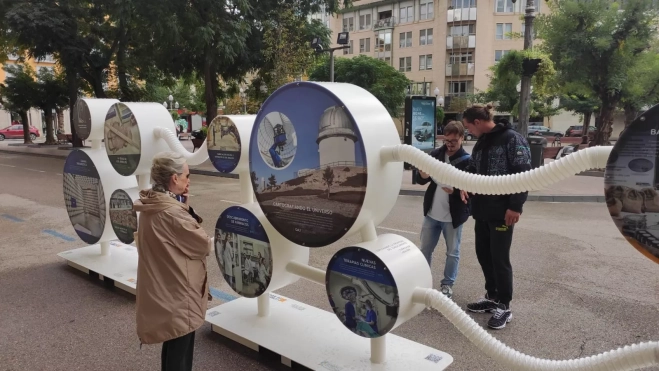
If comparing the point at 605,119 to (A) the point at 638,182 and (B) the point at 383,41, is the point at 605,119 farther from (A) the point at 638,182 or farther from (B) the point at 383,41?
(B) the point at 383,41

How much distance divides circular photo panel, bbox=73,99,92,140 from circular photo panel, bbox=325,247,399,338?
12.1 feet

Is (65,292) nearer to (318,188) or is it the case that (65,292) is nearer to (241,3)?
(318,188)

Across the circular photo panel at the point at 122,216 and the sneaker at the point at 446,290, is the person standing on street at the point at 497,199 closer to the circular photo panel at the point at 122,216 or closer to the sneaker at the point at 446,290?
the sneaker at the point at 446,290

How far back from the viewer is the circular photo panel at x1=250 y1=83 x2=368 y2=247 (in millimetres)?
3051

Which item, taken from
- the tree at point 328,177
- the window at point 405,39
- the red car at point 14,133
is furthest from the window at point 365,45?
the tree at point 328,177

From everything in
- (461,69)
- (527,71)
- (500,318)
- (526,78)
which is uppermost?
(461,69)

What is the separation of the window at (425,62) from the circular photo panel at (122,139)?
1862 inches

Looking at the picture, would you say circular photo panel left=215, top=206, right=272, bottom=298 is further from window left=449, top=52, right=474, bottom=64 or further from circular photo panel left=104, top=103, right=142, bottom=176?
window left=449, top=52, right=474, bottom=64

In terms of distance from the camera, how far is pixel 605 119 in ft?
56.3

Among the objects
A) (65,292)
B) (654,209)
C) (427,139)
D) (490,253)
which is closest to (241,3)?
(427,139)

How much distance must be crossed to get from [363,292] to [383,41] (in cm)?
5216

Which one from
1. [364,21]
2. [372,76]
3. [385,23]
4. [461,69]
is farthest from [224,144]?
[364,21]

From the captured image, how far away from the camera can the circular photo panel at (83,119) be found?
5.52 m

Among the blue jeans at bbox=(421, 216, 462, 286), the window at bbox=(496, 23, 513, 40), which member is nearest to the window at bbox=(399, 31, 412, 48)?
the window at bbox=(496, 23, 513, 40)
